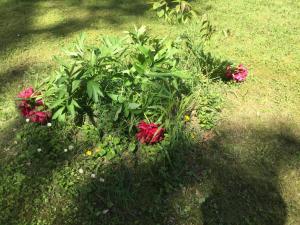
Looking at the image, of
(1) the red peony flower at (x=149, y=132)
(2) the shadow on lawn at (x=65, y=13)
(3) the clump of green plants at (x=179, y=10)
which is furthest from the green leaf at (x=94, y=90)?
(2) the shadow on lawn at (x=65, y=13)

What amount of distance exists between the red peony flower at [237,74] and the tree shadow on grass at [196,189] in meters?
1.06

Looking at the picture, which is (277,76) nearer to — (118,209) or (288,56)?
(288,56)

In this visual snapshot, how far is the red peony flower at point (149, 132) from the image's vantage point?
11.6 feet

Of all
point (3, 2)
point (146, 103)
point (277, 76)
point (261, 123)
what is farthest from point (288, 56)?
point (3, 2)

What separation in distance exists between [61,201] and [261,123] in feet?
7.64

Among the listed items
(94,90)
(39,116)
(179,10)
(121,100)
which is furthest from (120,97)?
(179,10)

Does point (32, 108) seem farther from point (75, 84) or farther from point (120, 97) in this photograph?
point (120, 97)

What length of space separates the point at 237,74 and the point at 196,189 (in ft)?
5.97

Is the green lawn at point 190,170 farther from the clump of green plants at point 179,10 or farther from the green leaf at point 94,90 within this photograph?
the green leaf at point 94,90

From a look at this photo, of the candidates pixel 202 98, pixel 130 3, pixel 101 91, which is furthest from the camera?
pixel 130 3

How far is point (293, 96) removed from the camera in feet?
14.8

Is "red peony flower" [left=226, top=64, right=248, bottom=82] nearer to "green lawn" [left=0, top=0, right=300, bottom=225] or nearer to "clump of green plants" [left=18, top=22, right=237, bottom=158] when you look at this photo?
"green lawn" [left=0, top=0, right=300, bottom=225]

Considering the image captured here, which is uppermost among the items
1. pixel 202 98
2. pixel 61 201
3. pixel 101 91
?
pixel 101 91

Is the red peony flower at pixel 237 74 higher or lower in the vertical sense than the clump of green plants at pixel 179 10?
lower
